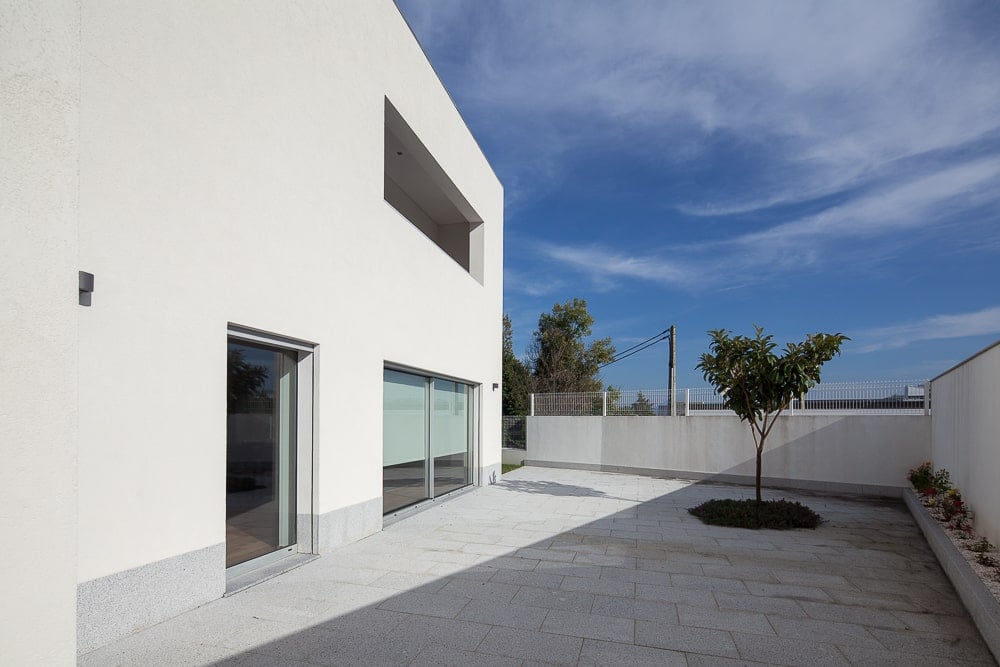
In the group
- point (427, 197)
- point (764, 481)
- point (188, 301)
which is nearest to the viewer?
point (188, 301)

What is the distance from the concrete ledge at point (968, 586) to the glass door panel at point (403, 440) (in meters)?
6.34

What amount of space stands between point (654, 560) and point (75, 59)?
6.45 m

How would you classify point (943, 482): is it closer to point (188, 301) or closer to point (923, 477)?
point (923, 477)

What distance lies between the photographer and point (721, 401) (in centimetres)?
1435

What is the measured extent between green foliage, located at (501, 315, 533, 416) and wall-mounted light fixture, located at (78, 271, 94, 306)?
20.3 m

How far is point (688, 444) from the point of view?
14.8 meters

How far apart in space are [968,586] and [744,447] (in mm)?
9618

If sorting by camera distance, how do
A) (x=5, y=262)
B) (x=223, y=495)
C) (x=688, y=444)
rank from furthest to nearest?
(x=688, y=444) < (x=223, y=495) < (x=5, y=262)

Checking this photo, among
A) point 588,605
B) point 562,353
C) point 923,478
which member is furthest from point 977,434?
point 562,353

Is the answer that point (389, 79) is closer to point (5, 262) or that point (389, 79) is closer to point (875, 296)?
point (5, 262)

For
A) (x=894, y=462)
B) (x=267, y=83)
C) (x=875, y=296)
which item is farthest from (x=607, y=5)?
(x=875, y=296)

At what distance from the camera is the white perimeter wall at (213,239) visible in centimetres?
373

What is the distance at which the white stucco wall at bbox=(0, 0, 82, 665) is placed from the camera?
2.16 meters

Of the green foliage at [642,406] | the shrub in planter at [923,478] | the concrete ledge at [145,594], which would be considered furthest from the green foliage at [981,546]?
the green foliage at [642,406]
